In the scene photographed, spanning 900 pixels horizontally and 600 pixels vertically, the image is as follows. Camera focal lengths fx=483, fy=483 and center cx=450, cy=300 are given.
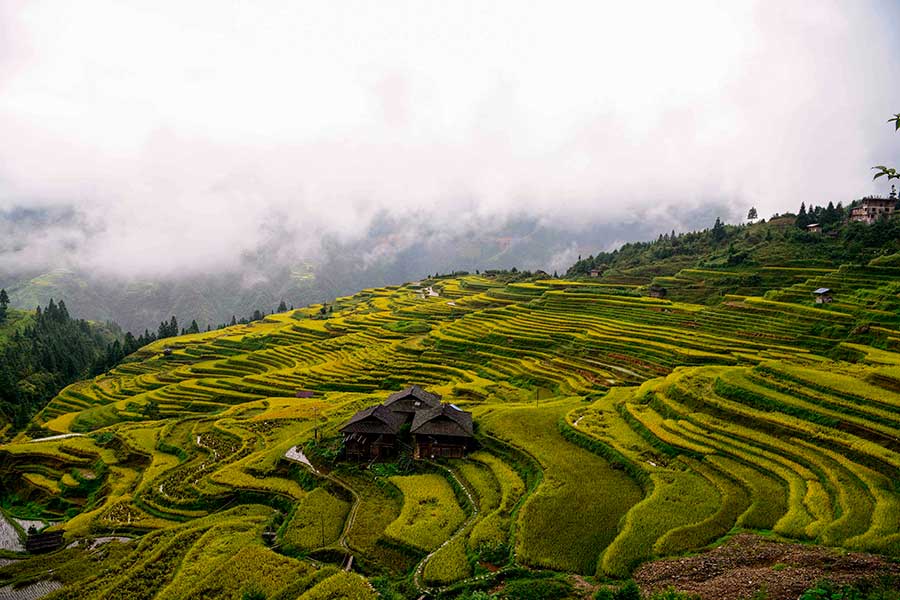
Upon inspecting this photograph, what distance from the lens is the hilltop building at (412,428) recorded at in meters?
25.9

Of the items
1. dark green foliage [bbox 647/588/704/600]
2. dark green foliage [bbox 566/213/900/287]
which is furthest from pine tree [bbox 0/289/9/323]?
dark green foliage [bbox 647/588/704/600]

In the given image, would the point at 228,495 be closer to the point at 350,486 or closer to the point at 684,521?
the point at 350,486

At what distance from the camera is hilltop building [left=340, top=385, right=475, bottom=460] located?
85.0 feet

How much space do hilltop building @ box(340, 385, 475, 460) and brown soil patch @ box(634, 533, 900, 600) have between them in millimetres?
13029

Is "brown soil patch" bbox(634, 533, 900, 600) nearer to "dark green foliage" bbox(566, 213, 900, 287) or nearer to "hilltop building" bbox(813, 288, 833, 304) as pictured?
"hilltop building" bbox(813, 288, 833, 304)

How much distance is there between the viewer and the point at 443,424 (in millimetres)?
26094

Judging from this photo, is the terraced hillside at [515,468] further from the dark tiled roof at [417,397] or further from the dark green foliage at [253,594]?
the dark tiled roof at [417,397]

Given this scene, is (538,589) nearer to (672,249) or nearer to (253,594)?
(253,594)

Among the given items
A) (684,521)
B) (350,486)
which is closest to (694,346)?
(684,521)

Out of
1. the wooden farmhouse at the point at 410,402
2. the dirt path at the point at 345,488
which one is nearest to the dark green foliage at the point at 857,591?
the dirt path at the point at 345,488

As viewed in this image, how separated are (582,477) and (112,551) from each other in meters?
21.0

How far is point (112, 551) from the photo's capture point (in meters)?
21.4

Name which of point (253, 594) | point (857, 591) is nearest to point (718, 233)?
point (857, 591)

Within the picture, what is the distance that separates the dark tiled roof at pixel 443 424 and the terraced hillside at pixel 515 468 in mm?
1435
